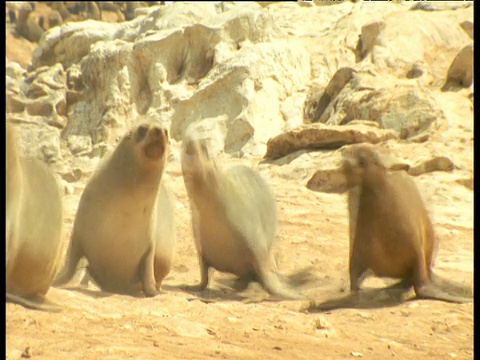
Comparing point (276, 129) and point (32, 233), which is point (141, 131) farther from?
point (276, 129)

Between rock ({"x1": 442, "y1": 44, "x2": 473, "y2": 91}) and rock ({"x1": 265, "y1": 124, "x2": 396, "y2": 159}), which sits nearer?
rock ({"x1": 265, "y1": 124, "x2": 396, "y2": 159})

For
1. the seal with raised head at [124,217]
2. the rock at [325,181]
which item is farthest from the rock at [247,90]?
the seal with raised head at [124,217]

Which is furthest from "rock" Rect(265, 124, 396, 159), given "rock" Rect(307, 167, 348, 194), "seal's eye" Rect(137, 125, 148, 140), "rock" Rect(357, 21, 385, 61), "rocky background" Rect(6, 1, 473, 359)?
"seal's eye" Rect(137, 125, 148, 140)

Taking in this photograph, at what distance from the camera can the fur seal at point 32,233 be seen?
2170mm

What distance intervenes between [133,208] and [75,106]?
11720 millimetres

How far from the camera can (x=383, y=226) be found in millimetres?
3723

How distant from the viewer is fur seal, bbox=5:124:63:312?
2170 mm

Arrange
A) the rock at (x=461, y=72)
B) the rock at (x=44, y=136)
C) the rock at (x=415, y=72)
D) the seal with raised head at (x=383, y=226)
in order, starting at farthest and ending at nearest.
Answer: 1. the rock at (x=415, y=72)
2. the rock at (x=44, y=136)
3. the rock at (x=461, y=72)
4. the seal with raised head at (x=383, y=226)

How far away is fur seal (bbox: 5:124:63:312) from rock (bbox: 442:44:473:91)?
30.0 ft

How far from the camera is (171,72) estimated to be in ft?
44.2

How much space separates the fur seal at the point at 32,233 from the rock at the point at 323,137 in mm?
6186

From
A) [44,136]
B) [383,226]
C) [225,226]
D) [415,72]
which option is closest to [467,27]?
[415,72]

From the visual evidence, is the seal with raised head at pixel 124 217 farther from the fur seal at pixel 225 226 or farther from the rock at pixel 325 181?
the rock at pixel 325 181

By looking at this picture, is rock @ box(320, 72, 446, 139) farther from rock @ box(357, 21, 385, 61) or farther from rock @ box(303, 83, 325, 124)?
rock @ box(357, 21, 385, 61)
